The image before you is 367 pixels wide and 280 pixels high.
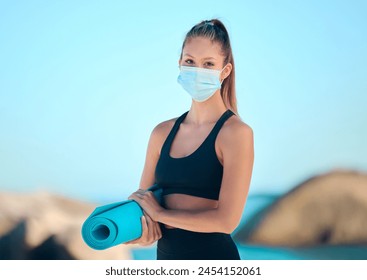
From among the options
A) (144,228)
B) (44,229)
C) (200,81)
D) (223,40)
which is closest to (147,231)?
(144,228)

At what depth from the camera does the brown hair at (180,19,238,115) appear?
68.5 inches

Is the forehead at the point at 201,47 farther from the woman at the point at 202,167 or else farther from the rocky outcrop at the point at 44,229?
the rocky outcrop at the point at 44,229

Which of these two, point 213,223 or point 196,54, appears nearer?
point 213,223

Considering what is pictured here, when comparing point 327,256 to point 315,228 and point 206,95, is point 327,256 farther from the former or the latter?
point 206,95

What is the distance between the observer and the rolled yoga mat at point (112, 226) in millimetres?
1626

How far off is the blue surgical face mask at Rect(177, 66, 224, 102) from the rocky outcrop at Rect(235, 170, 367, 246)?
2.96 meters

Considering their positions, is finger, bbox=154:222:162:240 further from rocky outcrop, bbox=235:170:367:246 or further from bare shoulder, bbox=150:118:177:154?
rocky outcrop, bbox=235:170:367:246

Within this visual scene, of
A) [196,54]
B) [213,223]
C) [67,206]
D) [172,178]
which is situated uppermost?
[196,54]

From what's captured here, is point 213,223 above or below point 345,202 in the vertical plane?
above

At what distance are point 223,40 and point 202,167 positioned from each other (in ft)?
1.34
